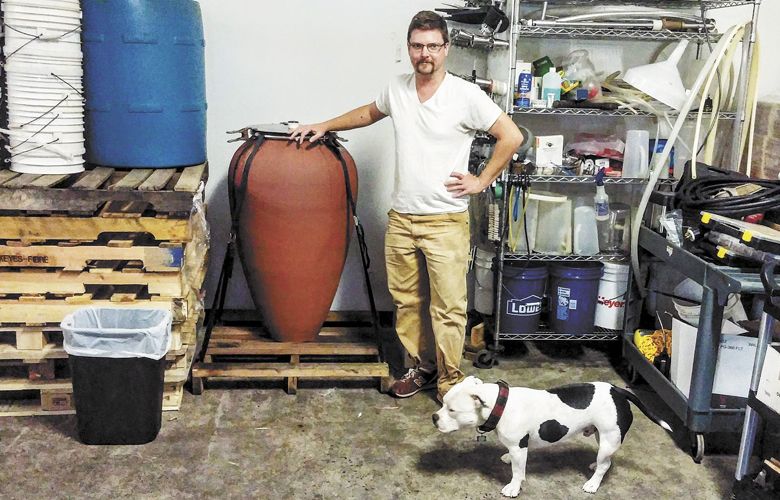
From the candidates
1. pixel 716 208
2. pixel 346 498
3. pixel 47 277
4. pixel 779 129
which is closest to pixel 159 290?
pixel 47 277

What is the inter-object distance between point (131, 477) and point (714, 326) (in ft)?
6.58

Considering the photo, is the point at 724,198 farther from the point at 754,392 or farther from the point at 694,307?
the point at 754,392

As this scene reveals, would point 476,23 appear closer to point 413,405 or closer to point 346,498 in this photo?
point 413,405

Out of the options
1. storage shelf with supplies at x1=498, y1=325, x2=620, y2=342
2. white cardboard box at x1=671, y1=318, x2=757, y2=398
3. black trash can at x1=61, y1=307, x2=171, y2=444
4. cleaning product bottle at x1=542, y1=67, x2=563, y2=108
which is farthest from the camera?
storage shelf with supplies at x1=498, y1=325, x2=620, y2=342

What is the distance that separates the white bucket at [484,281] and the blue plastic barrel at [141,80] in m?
1.39

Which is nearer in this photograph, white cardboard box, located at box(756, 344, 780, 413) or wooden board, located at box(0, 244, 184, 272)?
white cardboard box, located at box(756, 344, 780, 413)

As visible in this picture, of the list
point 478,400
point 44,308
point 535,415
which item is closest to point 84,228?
point 44,308

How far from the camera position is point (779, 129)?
3303 millimetres

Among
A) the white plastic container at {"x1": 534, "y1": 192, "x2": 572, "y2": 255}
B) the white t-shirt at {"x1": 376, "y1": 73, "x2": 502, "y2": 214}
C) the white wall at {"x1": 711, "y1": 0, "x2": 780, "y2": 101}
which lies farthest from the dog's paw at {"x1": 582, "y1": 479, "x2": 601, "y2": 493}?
the white wall at {"x1": 711, "y1": 0, "x2": 780, "y2": 101}

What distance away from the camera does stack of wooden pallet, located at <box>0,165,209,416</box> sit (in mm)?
2719

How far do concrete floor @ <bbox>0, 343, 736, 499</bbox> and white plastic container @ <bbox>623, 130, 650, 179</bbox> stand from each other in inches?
43.6

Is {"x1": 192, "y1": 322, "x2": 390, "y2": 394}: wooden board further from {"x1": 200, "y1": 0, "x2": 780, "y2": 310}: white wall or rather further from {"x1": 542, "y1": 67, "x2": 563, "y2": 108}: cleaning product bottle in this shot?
{"x1": 542, "y1": 67, "x2": 563, "y2": 108}: cleaning product bottle

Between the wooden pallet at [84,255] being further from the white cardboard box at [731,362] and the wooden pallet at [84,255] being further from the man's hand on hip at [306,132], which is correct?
the white cardboard box at [731,362]

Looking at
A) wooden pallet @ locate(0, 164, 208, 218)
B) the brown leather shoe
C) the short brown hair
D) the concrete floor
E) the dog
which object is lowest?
the concrete floor
